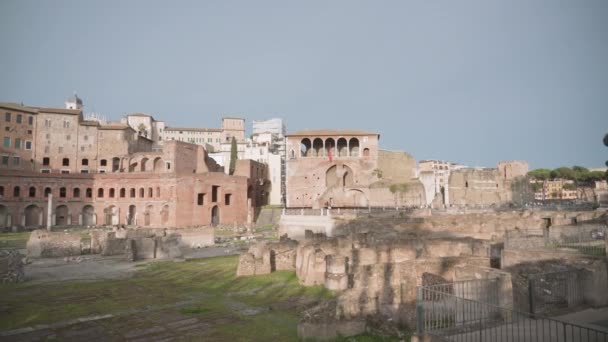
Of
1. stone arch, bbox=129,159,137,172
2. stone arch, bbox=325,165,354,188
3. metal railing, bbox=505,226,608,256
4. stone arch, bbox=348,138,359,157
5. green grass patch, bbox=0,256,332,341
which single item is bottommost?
green grass patch, bbox=0,256,332,341

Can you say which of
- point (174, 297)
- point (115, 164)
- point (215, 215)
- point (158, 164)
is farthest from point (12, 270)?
point (115, 164)

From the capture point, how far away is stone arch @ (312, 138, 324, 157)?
2073 inches

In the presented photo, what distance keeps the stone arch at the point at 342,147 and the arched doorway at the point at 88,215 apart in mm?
34896

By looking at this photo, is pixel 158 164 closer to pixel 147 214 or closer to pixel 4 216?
pixel 147 214

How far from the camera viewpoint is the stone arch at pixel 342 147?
52.5m

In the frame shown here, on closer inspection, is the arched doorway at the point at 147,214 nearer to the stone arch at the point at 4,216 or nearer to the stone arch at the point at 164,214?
the stone arch at the point at 164,214

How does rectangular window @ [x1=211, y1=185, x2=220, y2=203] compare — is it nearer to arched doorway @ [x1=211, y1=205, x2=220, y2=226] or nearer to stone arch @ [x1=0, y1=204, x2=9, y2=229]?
arched doorway @ [x1=211, y1=205, x2=220, y2=226]

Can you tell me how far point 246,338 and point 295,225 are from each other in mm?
24074

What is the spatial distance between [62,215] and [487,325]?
57.0 m

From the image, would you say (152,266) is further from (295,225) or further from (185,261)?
(295,225)

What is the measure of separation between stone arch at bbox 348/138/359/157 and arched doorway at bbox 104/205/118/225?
33.1 meters

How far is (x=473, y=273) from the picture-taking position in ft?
26.6

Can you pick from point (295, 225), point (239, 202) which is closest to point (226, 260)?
point (295, 225)

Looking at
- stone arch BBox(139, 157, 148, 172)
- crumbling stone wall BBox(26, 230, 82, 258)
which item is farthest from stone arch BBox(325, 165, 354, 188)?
crumbling stone wall BBox(26, 230, 82, 258)
